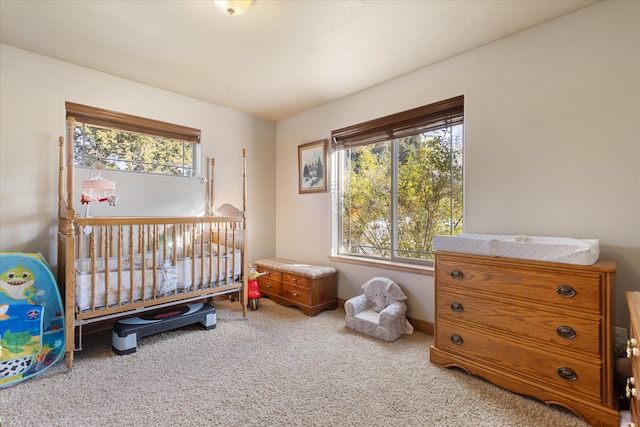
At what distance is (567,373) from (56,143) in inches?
156

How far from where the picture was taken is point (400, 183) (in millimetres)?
2939

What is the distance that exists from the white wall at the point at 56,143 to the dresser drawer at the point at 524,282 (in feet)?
8.82

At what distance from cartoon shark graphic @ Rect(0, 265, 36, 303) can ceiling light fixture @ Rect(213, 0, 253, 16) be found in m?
2.29

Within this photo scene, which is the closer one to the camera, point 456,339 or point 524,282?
point 524,282

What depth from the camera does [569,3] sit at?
5.96ft

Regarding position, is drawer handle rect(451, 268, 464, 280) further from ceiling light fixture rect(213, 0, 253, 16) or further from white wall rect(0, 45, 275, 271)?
white wall rect(0, 45, 275, 271)

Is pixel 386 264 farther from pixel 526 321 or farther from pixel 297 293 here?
pixel 526 321

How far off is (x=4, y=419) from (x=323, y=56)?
119 inches

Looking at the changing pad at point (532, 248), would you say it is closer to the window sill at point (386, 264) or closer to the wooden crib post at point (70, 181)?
the window sill at point (386, 264)

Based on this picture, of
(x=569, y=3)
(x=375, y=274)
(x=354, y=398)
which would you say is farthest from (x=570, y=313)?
(x=569, y=3)

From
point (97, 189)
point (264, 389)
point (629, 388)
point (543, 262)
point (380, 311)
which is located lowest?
point (264, 389)

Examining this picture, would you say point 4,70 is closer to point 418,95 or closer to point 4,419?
point 4,419

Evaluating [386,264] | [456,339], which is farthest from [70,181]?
[456,339]

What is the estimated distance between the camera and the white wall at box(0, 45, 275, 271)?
2295mm
